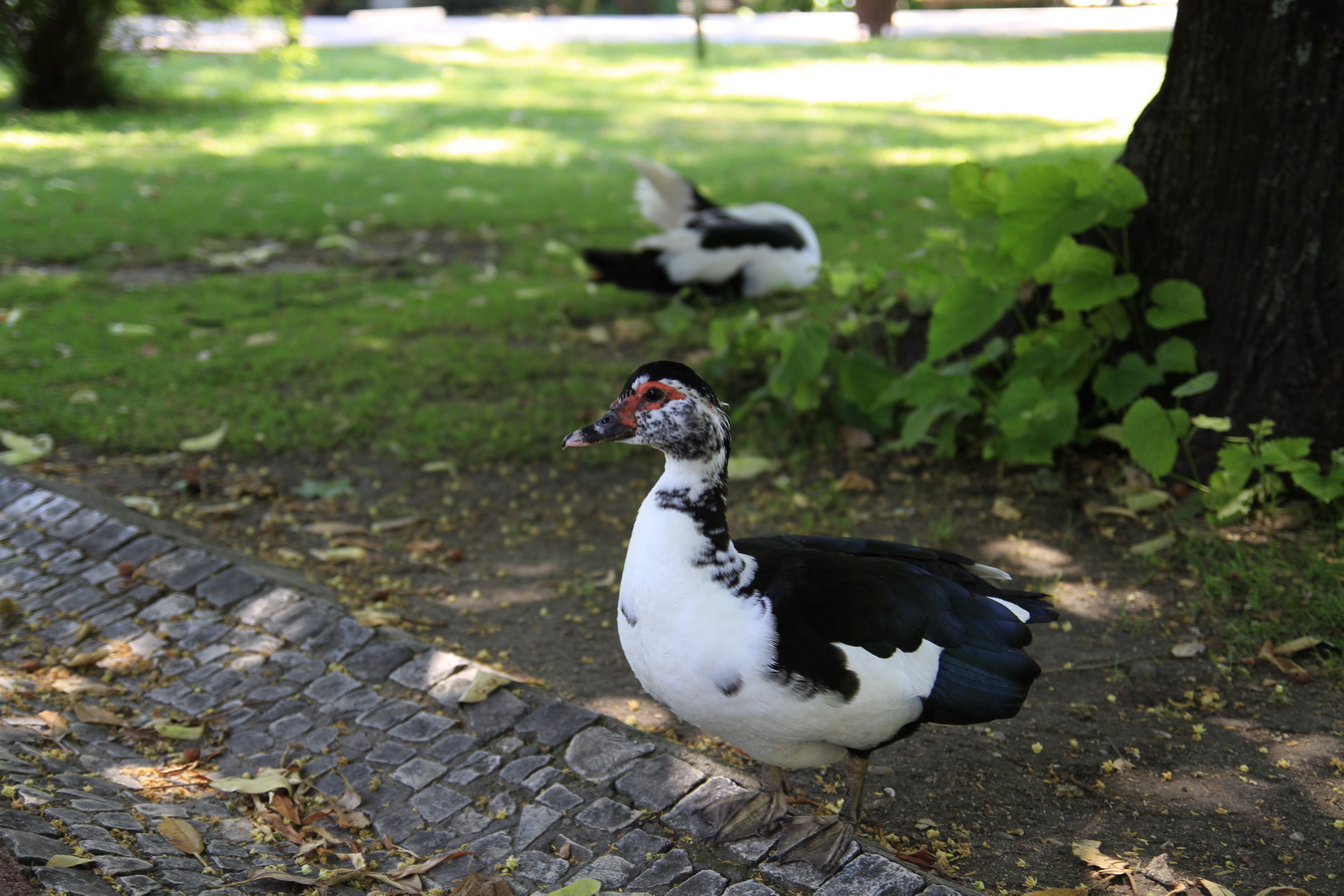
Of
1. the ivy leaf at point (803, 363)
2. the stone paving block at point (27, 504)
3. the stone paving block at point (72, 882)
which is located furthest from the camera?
the ivy leaf at point (803, 363)

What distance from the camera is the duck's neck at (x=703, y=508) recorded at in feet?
7.61

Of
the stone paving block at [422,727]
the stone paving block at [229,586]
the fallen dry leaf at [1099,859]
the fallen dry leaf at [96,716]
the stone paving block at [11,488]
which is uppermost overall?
the stone paving block at [11,488]

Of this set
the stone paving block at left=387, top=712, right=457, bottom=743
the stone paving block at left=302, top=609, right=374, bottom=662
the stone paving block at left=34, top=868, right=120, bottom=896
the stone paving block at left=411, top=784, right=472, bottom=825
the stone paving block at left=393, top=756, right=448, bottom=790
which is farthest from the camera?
the stone paving block at left=302, top=609, right=374, bottom=662

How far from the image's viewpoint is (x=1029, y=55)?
1535cm

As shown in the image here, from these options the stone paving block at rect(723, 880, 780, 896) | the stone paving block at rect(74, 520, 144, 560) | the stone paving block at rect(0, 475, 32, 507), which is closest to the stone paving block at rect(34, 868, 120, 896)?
the stone paving block at rect(723, 880, 780, 896)

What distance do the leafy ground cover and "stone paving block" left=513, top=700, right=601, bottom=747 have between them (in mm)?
295

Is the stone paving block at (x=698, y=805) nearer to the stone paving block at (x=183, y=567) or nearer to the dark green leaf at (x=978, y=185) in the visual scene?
the stone paving block at (x=183, y=567)

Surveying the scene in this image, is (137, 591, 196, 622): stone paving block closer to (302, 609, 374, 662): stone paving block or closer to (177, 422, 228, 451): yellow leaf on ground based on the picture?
(302, 609, 374, 662): stone paving block

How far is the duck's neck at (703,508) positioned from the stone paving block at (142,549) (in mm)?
2138

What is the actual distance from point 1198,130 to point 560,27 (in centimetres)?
1915

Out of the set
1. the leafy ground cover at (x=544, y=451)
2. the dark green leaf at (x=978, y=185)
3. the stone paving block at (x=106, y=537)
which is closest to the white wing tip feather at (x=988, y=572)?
the leafy ground cover at (x=544, y=451)

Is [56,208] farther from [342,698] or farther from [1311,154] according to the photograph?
[1311,154]

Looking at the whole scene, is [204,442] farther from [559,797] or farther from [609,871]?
[609,871]

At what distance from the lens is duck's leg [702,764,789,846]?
2461mm
